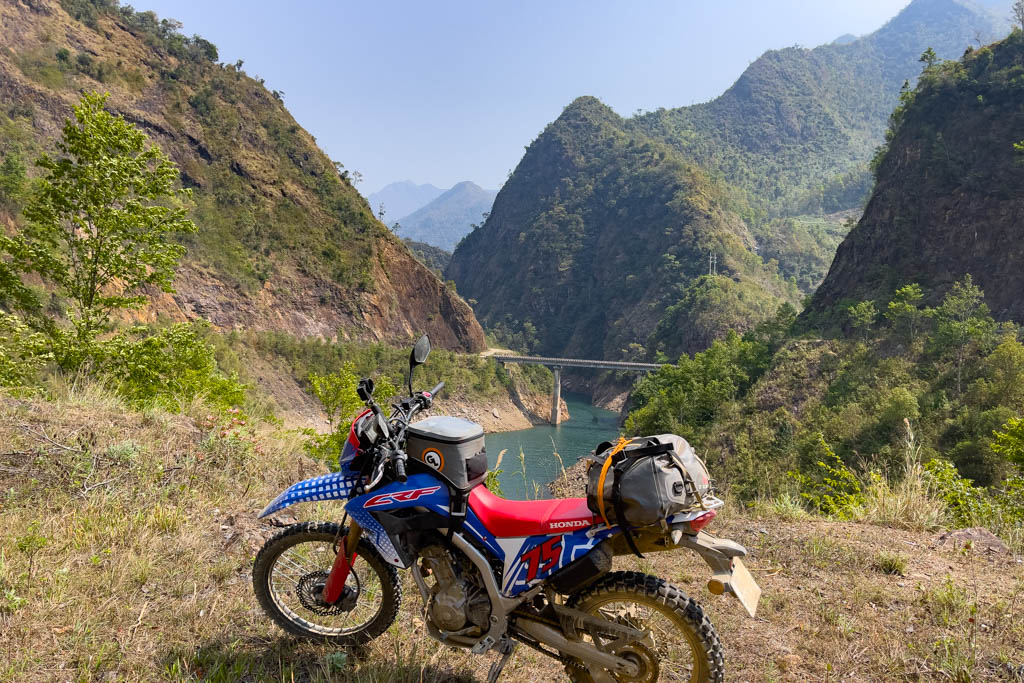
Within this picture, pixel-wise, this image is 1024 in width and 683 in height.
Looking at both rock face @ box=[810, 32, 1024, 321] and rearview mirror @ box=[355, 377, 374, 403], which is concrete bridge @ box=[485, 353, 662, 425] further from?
A: rearview mirror @ box=[355, 377, 374, 403]

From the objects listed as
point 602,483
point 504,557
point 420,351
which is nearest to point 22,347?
point 420,351

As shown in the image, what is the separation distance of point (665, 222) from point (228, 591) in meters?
104

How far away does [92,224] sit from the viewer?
800 cm

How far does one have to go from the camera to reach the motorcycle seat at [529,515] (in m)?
2.44

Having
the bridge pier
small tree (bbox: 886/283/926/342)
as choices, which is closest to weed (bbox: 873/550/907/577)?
small tree (bbox: 886/283/926/342)

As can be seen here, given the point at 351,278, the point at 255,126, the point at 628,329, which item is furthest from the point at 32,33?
the point at 628,329

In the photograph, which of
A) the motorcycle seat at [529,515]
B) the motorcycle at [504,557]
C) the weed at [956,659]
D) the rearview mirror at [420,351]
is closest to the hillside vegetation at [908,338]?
the weed at [956,659]

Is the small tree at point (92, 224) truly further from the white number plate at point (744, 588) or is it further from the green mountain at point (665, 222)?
the green mountain at point (665, 222)

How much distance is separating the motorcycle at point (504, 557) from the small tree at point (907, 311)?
35161mm

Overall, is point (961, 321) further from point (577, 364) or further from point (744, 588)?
point (577, 364)

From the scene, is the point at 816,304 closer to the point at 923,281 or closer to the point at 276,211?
the point at 923,281

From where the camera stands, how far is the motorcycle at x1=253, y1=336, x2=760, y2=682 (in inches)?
92.6

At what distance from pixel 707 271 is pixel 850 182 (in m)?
72.0

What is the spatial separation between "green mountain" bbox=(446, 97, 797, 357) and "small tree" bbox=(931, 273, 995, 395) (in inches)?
1416
